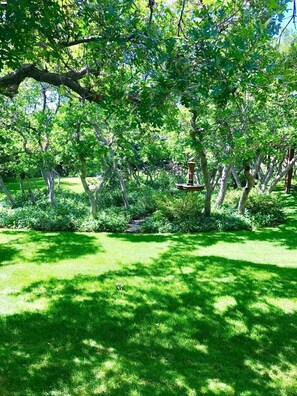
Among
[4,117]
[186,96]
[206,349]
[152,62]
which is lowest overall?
[206,349]

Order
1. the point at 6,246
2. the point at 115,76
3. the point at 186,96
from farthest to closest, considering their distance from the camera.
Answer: the point at 6,246 → the point at 115,76 → the point at 186,96

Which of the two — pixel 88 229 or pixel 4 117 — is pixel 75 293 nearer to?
pixel 88 229

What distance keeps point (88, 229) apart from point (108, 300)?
8.49 meters

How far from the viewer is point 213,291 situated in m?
7.47

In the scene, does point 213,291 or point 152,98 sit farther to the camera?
point 213,291

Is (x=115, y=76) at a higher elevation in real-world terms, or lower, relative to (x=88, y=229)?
higher

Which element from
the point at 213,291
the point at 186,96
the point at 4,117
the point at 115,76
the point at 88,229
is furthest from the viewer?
the point at 4,117

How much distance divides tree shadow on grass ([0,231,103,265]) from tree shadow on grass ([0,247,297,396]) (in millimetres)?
2671

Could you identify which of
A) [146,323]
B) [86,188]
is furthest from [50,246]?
[146,323]

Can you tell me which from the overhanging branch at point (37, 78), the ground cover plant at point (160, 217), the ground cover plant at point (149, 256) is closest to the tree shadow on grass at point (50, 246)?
the ground cover plant at point (149, 256)

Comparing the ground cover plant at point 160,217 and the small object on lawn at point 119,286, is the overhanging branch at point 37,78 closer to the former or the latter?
the small object on lawn at point 119,286

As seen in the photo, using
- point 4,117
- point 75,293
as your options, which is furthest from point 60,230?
point 75,293

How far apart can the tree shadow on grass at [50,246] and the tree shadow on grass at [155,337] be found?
2671 millimetres

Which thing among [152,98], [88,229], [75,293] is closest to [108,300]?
[75,293]
